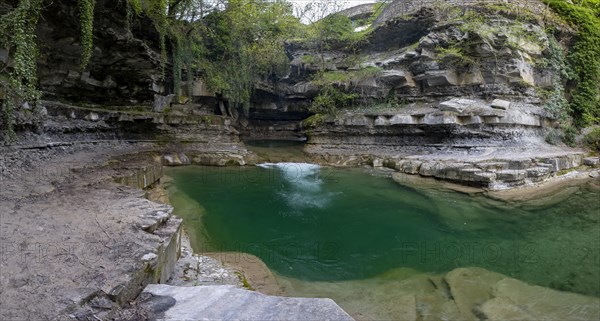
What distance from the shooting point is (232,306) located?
259cm

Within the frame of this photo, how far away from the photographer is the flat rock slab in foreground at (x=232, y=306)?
96.6 inches

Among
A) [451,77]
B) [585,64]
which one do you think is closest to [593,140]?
[585,64]

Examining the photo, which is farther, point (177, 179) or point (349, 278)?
point (177, 179)

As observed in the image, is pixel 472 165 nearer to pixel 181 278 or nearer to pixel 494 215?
pixel 494 215

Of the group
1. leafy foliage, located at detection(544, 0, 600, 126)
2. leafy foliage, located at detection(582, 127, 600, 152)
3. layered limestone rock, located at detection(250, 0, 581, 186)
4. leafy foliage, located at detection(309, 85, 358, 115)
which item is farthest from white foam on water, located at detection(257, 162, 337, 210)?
leafy foliage, located at detection(544, 0, 600, 126)

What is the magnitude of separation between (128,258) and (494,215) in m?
8.12

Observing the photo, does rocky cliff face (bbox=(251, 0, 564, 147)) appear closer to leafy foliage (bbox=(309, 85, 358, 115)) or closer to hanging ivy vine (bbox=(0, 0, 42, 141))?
leafy foliage (bbox=(309, 85, 358, 115))

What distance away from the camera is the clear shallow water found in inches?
214

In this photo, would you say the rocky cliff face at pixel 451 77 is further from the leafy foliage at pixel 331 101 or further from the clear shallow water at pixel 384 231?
the clear shallow water at pixel 384 231

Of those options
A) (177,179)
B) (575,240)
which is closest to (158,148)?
(177,179)

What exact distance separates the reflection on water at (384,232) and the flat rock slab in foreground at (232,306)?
2165mm

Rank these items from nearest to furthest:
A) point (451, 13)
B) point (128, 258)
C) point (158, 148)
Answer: point (128, 258), point (158, 148), point (451, 13)

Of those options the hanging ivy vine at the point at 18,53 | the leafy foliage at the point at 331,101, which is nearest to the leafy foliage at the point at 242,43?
the leafy foliage at the point at 331,101

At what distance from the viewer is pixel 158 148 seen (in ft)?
46.0
